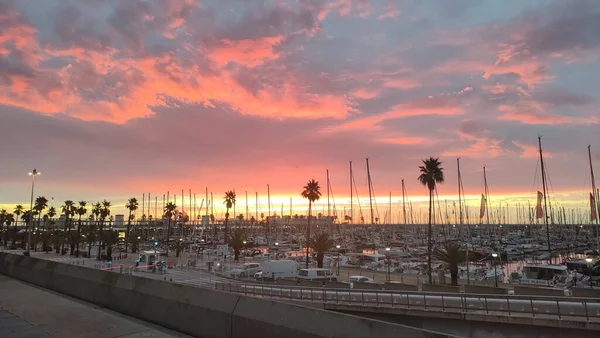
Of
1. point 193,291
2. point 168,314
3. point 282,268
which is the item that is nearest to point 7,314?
point 168,314

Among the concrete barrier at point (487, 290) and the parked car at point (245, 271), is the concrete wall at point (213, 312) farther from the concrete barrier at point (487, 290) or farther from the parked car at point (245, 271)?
the parked car at point (245, 271)

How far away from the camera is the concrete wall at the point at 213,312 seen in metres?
6.11

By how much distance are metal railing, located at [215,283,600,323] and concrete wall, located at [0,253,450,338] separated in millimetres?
18469

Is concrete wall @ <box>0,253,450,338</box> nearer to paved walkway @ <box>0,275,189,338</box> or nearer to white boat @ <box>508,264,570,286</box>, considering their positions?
paved walkway @ <box>0,275,189,338</box>

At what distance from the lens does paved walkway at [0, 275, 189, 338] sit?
902cm

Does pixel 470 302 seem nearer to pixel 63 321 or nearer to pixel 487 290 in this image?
pixel 487 290

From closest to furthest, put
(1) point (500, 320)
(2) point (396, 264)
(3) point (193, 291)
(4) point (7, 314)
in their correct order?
(3) point (193, 291) → (4) point (7, 314) → (1) point (500, 320) → (2) point (396, 264)

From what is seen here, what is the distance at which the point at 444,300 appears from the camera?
24.4 m

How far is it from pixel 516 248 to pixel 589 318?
102 metres

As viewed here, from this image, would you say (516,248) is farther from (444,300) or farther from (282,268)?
(444,300)

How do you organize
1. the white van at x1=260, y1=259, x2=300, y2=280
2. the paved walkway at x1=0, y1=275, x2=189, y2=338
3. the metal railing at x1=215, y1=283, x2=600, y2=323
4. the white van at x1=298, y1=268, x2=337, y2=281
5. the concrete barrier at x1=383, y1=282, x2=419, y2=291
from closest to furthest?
the paved walkway at x1=0, y1=275, x2=189, y2=338, the metal railing at x1=215, y1=283, x2=600, y2=323, the concrete barrier at x1=383, y1=282, x2=419, y2=291, the white van at x1=298, y1=268, x2=337, y2=281, the white van at x1=260, y1=259, x2=300, y2=280

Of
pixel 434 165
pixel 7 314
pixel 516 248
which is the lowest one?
pixel 516 248

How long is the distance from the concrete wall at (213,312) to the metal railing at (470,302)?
60.6ft

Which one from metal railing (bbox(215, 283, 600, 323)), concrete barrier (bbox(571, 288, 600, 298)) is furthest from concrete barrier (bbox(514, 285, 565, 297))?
metal railing (bbox(215, 283, 600, 323))
